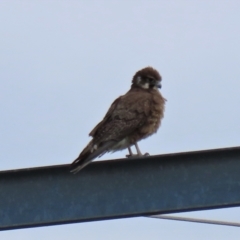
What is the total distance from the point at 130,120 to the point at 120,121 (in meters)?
0.18

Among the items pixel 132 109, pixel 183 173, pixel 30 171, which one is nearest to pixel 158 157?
pixel 183 173

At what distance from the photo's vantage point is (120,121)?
691 centimetres

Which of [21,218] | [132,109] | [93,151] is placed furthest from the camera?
[132,109]

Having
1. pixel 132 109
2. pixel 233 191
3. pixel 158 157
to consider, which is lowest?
pixel 233 191

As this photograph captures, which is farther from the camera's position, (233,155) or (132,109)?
(132,109)

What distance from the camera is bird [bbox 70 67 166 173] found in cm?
649

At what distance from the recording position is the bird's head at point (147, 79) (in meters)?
8.16

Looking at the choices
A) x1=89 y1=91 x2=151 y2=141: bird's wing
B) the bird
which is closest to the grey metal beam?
the bird

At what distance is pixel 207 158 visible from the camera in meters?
4.78

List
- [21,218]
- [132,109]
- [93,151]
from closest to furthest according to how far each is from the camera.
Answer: [21,218] < [93,151] < [132,109]

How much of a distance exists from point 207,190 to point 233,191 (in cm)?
15

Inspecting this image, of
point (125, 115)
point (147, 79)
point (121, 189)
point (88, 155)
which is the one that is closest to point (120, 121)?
point (125, 115)

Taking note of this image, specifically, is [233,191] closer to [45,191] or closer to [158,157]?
[158,157]

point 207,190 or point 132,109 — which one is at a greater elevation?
point 132,109
